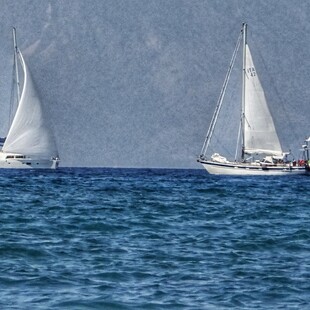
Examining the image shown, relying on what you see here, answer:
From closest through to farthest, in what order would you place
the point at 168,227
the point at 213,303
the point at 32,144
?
the point at 213,303 < the point at 168,227 < the point at 32,144

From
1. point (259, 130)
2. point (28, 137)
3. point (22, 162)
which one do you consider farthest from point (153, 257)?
point (22, 162)

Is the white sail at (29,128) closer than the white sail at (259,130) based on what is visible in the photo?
No

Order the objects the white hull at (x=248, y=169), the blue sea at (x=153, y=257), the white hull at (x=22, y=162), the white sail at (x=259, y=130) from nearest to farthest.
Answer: the blue sea at (x=153, y=257)
the white hull at (x=248, y=169)
the white sail at (x=259, y=130)
the white hull at (x=22, y=162)

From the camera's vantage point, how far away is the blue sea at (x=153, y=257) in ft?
89.7

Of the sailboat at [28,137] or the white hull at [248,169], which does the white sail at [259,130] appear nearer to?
the white hull at [248,169]

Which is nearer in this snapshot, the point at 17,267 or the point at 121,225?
the point at 17,267

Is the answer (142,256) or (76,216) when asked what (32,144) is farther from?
(142,256)

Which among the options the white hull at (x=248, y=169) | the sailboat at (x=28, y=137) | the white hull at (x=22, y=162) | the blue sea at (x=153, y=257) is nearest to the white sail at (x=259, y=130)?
the white hull at (x=248, y=169)

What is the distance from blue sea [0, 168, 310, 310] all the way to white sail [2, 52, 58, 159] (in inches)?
2996

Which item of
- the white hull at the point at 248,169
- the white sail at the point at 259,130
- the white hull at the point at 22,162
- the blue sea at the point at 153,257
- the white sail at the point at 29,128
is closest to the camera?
the blue sea at the point at 153,257

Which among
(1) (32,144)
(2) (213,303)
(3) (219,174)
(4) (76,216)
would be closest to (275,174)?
(3) (219,174)

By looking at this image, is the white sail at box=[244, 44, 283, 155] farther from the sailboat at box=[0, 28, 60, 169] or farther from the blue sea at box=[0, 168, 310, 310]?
the blue sea at box=[0, 168, 310, 310]

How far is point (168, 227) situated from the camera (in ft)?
141

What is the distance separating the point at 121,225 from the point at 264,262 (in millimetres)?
11019
